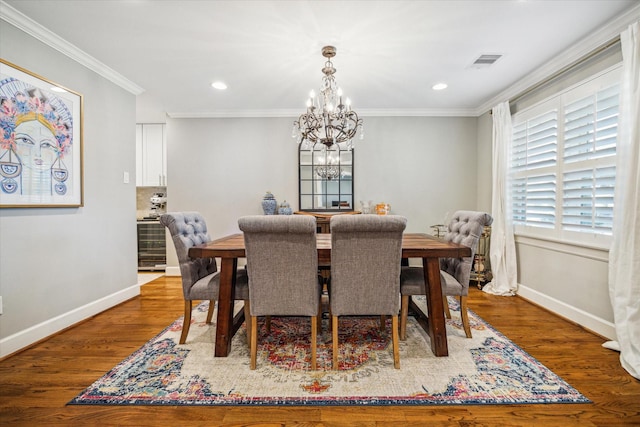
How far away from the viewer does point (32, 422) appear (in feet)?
4.69

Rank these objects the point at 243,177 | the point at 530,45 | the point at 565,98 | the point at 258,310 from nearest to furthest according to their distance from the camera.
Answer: the point at 258,310, the point at 530,45, the point at 565,98, the point at 243,177

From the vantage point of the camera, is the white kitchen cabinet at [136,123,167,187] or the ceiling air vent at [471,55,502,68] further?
the white kitchen cabinet at [136,123,167,187]

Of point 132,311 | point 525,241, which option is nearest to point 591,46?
point 525,241

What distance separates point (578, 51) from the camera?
250 cm

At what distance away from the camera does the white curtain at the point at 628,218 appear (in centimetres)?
191

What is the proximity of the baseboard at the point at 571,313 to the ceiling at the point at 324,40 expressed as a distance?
224 cm

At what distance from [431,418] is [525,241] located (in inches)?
105

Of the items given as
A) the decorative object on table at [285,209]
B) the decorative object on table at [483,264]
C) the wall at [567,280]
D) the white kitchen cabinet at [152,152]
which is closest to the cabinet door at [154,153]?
the white kitchen cabinet at [152,152]

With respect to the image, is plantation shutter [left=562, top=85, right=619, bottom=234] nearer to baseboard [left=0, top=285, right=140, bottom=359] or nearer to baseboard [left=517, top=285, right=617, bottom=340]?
baseboard [left=517, top=285, right=617, bottom=340]

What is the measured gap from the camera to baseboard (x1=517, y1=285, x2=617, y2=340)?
7.50ft

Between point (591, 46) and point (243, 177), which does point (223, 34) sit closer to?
point (243, 177)

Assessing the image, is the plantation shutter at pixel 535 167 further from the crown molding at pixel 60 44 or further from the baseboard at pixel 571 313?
the crown molding at pixel 60 44

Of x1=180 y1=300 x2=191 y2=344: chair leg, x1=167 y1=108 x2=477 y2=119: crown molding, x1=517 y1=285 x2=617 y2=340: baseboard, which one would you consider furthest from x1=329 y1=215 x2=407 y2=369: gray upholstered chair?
x1=167 y1=108 x2=477 y2=119: crown molding

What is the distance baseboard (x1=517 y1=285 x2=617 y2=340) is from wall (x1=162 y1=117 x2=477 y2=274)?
1.49m
